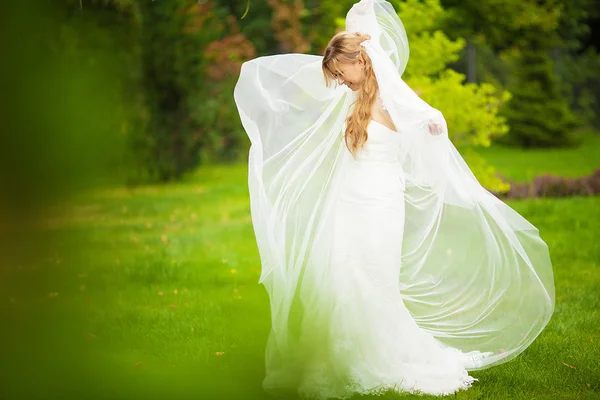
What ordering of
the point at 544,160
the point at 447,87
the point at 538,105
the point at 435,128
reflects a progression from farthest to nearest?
the point at 538,105, the point at 544,160, the point at 447,87, the point at 435,128

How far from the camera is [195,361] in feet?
15.4

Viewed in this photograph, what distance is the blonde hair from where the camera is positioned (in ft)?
12.9

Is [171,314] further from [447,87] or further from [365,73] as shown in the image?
[447,87]

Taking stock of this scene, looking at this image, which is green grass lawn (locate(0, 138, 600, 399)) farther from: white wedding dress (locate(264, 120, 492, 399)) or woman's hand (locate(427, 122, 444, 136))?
woman's hand (locate(427, 122, 444, 136))

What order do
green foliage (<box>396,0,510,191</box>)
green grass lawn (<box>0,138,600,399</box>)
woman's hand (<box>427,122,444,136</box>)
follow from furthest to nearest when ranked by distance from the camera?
1. green foliage (<box>396,0,510,191</box>)
2. woman's hand (<box>427,122,444,136</box>)
3. green grass lawn (<box>0,138,600,399</box>)

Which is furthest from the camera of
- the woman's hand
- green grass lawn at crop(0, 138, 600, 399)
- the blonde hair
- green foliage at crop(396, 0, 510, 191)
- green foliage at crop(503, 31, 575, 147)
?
green foliage at crop(503, 31, 575, 147)

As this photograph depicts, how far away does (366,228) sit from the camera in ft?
13.2

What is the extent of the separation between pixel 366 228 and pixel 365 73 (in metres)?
Result: 0.92

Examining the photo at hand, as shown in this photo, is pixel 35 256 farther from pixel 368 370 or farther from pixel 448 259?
pixel 448 259

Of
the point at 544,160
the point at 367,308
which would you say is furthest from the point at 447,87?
the point at 544,160

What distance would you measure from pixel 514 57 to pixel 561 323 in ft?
51.7

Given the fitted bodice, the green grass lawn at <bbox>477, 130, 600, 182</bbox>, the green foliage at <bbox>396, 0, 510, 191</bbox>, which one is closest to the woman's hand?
the fitted bodice

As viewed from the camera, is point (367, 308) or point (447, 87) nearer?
point (367, 308)

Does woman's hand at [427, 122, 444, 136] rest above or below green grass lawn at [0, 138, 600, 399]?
above
